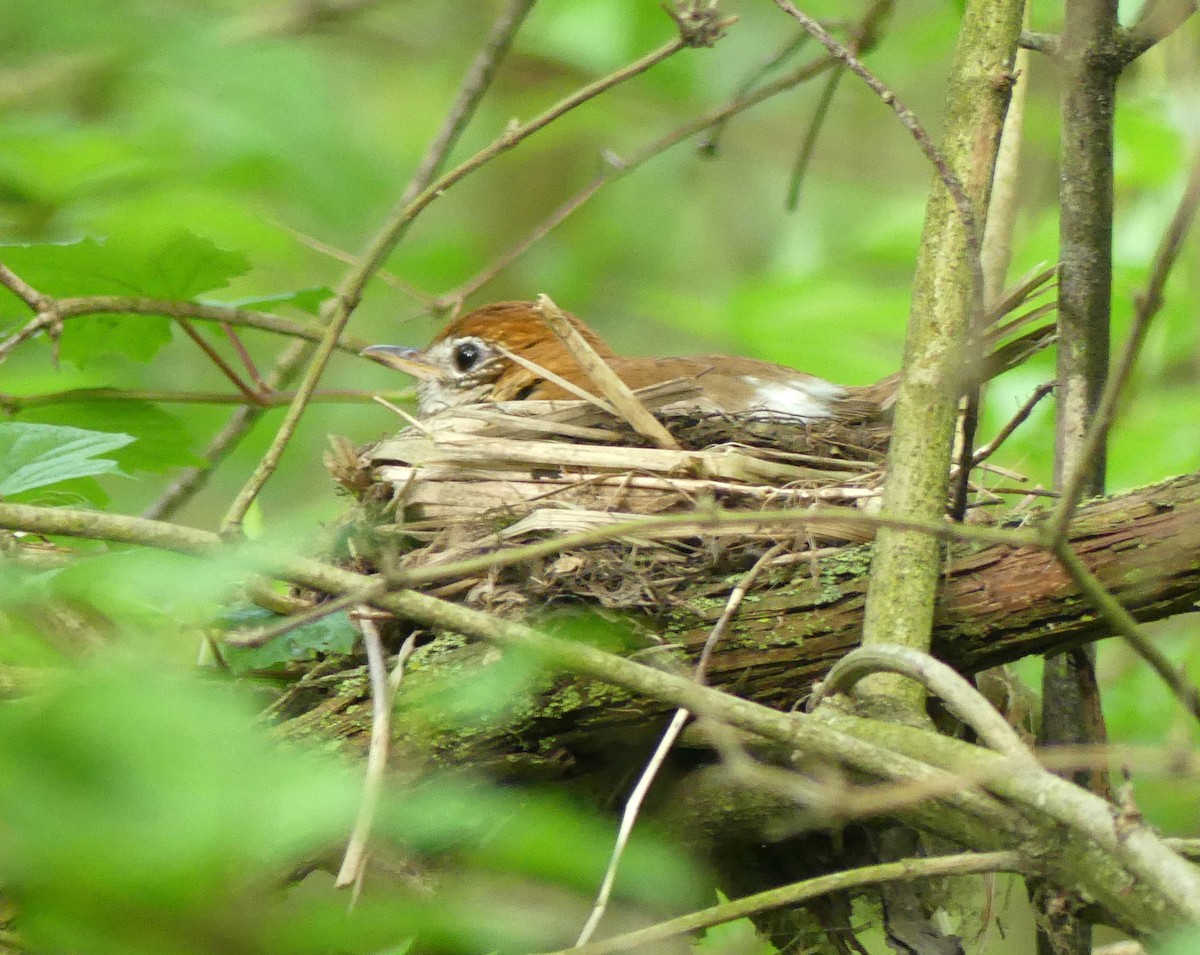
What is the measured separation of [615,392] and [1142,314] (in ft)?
5.56

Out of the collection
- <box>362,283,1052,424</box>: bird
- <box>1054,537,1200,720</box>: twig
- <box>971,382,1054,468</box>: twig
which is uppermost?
<box>362,283,1052,424</box>: bird

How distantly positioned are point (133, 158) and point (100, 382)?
2.30 feet

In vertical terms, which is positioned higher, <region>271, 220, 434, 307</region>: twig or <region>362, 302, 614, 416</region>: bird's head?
<region>362, 302, 614, 416</region>: bird's head

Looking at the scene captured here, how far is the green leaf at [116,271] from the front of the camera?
2.54 meters

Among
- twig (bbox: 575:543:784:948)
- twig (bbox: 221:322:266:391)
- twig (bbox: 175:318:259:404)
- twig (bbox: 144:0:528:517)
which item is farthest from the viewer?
twig (bbox: 144:0:528:517)

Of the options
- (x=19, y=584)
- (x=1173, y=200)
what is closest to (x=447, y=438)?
(x=19, y=584)

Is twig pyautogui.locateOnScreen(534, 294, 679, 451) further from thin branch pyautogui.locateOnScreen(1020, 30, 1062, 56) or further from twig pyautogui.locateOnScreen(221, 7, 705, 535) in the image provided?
thin branch pyautogui.locateOnScreen(1020, 30, 1062, 56)

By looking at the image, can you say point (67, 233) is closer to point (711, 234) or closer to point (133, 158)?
point (133, 158)

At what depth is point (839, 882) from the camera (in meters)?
1.53

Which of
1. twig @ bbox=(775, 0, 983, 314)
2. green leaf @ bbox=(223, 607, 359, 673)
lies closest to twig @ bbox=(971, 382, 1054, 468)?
twig @ bbox=(775, 0, 983, 314)

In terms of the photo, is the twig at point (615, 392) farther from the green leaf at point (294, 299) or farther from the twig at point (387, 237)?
the green leaf at point (294, 299)

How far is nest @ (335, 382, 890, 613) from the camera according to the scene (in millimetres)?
2236

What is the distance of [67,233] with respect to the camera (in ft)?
10.5

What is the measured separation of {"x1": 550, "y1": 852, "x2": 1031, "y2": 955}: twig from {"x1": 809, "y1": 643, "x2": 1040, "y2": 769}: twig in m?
0.14
